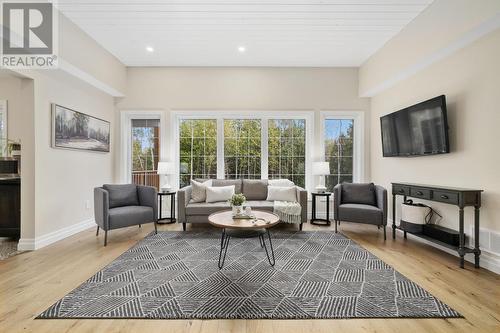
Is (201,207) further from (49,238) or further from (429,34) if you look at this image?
(429,34)

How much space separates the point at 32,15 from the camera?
2.90m

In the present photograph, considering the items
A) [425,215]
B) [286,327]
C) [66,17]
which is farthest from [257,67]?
[286,327]

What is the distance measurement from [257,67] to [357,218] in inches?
138

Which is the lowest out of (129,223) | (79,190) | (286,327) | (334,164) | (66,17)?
(286,327)

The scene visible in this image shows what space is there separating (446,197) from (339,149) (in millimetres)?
2510

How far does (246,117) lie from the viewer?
511 cm

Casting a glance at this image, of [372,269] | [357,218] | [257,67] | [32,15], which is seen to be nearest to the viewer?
[372,269]

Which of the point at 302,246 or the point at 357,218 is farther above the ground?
the point at 357,218

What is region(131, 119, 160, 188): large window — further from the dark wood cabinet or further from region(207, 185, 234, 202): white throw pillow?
the dark wood cabinet

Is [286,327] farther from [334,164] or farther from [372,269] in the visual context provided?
[334,164]

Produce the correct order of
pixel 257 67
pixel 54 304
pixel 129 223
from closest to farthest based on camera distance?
pixel 54 304
pixel 129 223
pixel 257 67

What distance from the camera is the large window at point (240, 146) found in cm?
514

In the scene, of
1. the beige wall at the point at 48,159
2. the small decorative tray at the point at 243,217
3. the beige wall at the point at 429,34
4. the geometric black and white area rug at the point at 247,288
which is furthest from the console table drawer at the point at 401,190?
the beige wall at the point at 48,159

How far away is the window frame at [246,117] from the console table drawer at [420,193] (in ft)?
6.61
